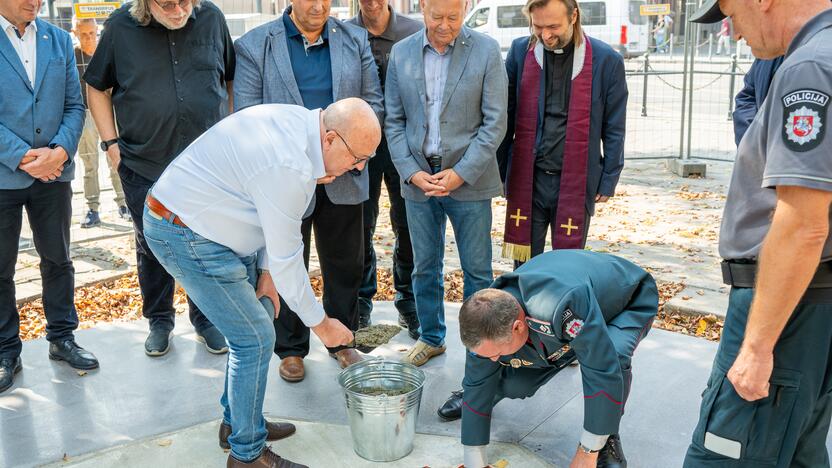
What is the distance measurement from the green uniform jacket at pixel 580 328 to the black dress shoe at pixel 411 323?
1.37 m

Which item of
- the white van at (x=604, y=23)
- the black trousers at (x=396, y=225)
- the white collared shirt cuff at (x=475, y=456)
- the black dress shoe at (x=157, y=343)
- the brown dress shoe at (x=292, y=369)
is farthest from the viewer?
the white van at (x=604, y=23)

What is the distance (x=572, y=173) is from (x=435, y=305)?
0.96 m

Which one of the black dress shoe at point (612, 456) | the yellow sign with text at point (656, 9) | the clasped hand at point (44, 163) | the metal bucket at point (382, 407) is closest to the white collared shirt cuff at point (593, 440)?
the black dress shoe at point (612, 456)

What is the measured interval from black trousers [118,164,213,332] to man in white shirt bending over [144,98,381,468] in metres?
1.26

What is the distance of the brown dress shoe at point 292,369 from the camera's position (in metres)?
3.97

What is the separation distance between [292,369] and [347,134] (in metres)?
1.77

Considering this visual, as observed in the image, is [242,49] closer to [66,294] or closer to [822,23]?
[66,294]

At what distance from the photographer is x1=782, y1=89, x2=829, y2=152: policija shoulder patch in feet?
6.00

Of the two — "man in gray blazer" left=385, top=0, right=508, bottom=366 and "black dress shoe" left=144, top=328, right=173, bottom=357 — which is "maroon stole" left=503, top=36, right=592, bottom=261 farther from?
"black dress shoe" left=144, top=328, right=173, bottom=357

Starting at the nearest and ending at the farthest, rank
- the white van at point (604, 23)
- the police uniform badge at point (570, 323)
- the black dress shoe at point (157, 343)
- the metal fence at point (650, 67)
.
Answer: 1. the police uniform badge at point (570, 323)
2. the black dress shoe at point (157, 343)
3. the metal fence at point (650, 67)
4. the white van at point (604, 23)

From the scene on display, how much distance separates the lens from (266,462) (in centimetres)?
309

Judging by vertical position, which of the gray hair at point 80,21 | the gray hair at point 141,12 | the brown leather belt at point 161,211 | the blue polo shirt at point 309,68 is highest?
the gray hair at point 80,21

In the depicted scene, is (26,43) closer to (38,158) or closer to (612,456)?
(38,158)

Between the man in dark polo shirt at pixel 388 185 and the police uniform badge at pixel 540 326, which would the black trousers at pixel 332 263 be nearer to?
the man in dark polo shirt at pixel 388 185
